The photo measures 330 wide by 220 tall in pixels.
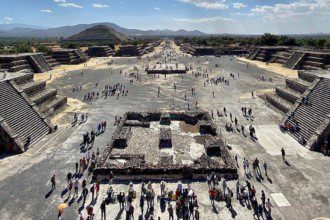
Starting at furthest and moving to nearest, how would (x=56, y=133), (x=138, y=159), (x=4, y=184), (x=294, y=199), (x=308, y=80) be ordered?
(x=308, y=80), (x=56, y=133), (x=138, y=159), (x=4, y=184), (x=294, y=199)

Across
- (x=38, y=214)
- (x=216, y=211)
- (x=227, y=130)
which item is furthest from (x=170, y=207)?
(x=227, y=130)

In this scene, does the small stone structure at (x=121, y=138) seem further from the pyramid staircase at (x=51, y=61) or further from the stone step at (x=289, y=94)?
the pyramid staircase at (x=51, y=61)

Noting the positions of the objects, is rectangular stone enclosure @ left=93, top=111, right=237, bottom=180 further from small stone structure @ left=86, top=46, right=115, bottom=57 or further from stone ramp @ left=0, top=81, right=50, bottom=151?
small stone structure @ left=86, top=46, right=115, bottom=57

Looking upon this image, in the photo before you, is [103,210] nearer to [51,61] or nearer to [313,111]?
[313,111]

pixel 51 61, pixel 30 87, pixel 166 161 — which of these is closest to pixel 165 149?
pixel 166 161

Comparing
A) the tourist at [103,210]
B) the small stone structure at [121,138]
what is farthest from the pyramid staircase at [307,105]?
the tourist at [103,210]

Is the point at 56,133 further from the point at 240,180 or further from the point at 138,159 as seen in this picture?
the point at 240,180
